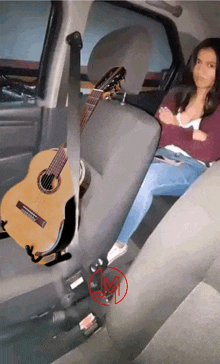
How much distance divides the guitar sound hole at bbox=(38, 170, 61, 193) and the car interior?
0.10 metres

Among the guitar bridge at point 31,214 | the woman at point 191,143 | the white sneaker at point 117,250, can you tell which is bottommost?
the white sneaker at point 117,250

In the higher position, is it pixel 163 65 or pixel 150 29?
pixel 150 29

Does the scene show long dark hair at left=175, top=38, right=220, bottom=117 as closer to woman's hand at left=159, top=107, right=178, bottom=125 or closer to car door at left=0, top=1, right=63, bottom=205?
woman's hand at left=159, top=107, right=178, bottom=125

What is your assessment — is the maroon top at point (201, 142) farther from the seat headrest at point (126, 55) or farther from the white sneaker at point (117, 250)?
the white sneaker at point (117, 250)

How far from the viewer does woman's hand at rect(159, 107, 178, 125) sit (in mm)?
1386

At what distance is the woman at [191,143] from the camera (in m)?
1.21

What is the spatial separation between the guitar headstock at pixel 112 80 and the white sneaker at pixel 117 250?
699 mm

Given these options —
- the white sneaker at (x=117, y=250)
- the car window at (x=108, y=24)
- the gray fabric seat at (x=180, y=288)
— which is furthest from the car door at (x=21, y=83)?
the gray fabric seat at (x=180, y=288)

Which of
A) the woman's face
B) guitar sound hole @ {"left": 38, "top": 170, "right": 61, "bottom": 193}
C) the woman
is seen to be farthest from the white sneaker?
the woman's face

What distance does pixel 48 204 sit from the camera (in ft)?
3.38

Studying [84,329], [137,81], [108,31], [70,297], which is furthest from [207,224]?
[108,31]

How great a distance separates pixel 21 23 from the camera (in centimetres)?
112

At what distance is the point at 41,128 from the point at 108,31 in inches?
24.5

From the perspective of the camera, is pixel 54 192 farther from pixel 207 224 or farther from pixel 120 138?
pixel 207 224
